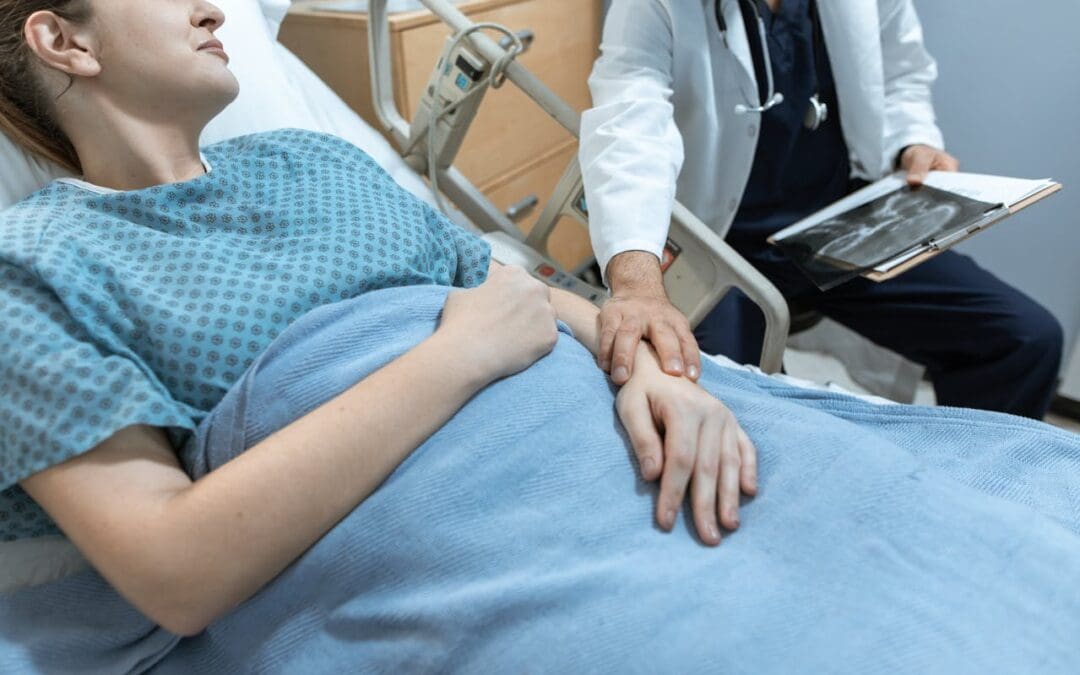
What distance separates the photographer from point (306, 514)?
649 millimetres

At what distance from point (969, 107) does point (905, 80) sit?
444 mm

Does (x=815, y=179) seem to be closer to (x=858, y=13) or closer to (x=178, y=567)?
(x=858, y=13)

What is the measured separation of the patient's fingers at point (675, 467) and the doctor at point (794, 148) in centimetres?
52

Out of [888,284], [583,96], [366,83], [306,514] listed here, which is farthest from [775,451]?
[583,96]

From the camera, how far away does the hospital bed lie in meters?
1.20

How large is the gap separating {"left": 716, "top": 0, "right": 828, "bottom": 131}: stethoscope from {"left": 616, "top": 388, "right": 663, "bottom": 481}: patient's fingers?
86cm

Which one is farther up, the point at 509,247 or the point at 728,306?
the point at 509,247

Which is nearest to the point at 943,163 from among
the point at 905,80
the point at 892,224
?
the point at 905,80

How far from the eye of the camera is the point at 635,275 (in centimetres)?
116

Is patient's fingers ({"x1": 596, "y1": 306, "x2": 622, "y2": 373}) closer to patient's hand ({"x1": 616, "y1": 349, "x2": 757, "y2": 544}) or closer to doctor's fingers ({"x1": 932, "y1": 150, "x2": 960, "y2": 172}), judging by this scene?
patient's hand ({"x1": 616, "y1": 349, "x2": 757, "y2": 544})

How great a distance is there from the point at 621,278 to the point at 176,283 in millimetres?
641

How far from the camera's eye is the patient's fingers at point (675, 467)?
2.23 ft

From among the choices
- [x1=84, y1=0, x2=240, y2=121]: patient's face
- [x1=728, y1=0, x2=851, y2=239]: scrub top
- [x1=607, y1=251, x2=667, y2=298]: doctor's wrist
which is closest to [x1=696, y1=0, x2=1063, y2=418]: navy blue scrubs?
[x1=728, y1=0, x2=851, y2=239]: scrub top

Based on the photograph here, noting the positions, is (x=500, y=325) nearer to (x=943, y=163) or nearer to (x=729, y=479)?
(x=729, y=479)
